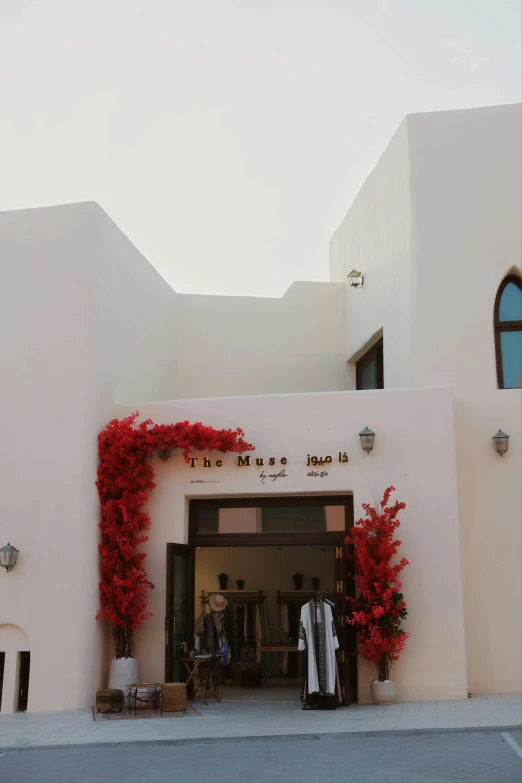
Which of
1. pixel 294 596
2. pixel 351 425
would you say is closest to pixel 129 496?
pixel 351 425

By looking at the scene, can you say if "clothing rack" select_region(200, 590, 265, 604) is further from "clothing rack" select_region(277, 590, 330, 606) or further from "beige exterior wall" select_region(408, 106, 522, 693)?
"beige exterior wall" select_region(408, 106, 522, 693)

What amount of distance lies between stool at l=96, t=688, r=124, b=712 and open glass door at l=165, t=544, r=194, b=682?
934mm

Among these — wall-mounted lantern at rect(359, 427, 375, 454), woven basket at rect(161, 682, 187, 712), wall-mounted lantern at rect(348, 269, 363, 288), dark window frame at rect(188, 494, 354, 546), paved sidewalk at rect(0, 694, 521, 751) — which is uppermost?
wall-mounted lantern at rect(348, 269, 363, 288)

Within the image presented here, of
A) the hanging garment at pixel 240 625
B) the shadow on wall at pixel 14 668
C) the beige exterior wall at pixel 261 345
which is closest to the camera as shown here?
the shadow on wall at pixel 14 668

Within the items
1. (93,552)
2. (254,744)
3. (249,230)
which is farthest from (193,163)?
(254,744)

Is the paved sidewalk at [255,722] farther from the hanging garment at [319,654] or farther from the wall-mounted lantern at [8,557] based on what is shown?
the wall-mounted lantern at [8,557]

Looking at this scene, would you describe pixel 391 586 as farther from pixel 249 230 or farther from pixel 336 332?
pixel 249 230

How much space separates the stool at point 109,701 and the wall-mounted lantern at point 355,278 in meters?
8.55

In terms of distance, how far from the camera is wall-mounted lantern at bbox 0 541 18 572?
11508mm

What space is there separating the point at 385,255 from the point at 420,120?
7.43 ft

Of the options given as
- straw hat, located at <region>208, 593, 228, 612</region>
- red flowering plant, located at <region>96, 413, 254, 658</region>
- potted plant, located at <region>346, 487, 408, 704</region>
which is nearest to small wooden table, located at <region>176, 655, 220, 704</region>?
red flowering plant, located at <region>96, 413, 254, 658</region>

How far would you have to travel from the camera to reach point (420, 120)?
1352 centimetres

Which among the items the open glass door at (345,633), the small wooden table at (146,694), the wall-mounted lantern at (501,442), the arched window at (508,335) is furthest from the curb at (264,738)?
the arched window at (508,335)

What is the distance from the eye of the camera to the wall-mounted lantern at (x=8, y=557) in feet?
37.8
